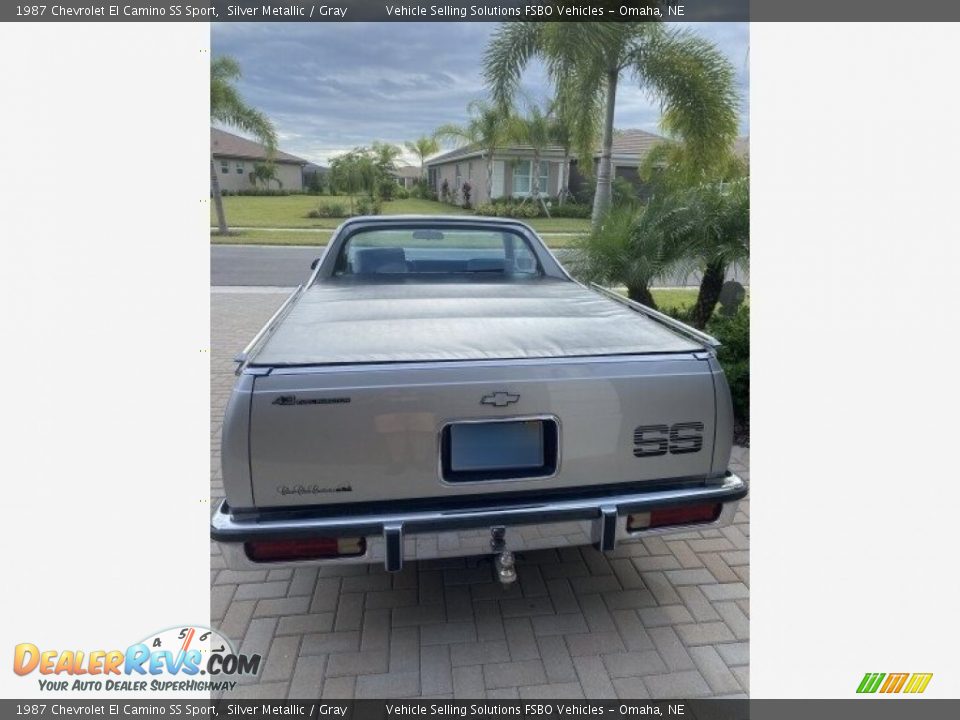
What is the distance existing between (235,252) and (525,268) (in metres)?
16.5

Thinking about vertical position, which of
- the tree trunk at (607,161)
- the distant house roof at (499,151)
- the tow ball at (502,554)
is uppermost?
the distant house roof at (499,151)

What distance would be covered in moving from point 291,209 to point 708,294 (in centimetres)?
2783

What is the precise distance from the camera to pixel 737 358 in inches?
189

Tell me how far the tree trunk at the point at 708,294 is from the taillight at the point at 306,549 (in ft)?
16.2

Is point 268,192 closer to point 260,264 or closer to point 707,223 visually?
point 260,264

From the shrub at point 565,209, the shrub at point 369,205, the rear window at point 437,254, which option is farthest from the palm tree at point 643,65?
the shrub at point 369,205

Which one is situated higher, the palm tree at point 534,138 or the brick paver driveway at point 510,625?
the palm tree at point 534,138

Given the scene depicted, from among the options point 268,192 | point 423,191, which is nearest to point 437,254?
point 268,192

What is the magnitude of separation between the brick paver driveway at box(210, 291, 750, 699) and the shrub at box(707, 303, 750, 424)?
1600 mm

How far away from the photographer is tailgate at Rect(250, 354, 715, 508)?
210 cm

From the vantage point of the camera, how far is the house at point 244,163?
22.5 meters

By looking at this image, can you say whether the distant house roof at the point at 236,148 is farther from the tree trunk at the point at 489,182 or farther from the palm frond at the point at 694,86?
the palm frond at the point at 694,86

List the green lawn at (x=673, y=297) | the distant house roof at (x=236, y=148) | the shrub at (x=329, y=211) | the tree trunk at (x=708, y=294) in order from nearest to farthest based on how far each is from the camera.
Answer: the tree trunk at (x=708, y=294) → the green lawn at (x=673, y=297) → the distant house roof at (x=236, y=148) → the shrub at (x=329, y=211)
